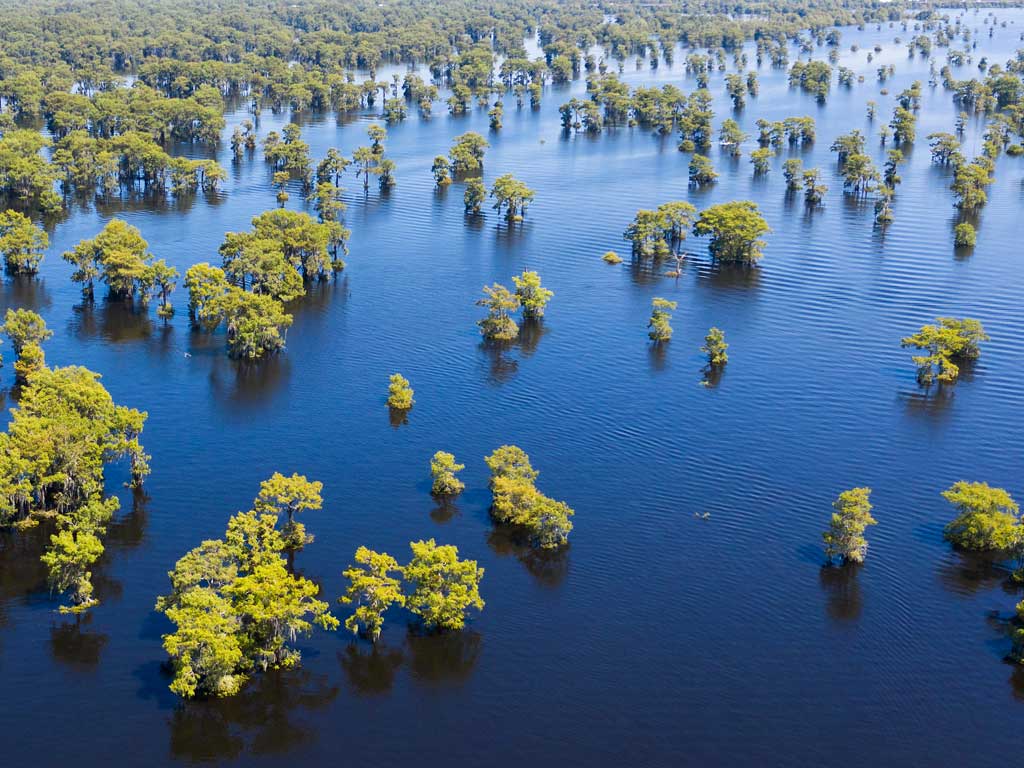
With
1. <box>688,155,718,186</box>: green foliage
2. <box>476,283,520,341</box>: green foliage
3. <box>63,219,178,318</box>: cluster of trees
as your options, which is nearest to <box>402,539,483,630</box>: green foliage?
<box>476,283,520,341</box>: green foliage

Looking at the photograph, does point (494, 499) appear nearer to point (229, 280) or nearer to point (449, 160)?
point (229, 280)

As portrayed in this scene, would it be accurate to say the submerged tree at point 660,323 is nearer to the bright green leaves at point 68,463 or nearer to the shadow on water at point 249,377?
the shadow on water at point 249,377

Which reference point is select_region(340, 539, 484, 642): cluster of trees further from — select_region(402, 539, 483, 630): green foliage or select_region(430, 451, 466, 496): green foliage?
select_region(430, 451, 466, 496): green foliage

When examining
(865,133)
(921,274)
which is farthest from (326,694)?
(865,133)

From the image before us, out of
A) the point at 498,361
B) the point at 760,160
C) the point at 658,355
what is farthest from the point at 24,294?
the point at 760,160

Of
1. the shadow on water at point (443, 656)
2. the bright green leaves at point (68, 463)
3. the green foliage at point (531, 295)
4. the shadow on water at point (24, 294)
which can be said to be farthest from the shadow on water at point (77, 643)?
the shadow on water at point (24, 294)
